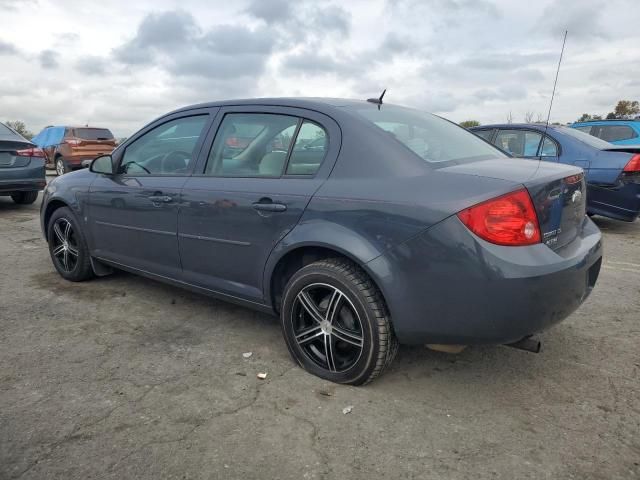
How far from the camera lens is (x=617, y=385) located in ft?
9.05

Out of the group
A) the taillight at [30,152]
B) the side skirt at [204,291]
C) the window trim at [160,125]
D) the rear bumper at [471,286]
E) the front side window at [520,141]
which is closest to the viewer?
the rear bumper at [471,286]

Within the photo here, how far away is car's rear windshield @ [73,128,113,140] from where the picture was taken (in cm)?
1644

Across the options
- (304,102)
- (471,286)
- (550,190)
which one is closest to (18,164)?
(304,102)

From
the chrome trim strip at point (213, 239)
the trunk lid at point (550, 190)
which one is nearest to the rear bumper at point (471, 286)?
the trunk lid at point (550, 190)

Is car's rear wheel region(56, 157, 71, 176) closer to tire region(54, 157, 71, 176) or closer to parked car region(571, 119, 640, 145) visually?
tire region(54, 157, 71, 176)

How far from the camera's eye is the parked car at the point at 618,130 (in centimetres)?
1015

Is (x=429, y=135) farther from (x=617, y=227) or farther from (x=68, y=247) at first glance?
(x=617, y=227)

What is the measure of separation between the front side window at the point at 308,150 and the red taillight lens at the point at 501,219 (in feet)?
3.07

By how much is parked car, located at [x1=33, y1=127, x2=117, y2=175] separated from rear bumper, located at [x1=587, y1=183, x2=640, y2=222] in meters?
14.1

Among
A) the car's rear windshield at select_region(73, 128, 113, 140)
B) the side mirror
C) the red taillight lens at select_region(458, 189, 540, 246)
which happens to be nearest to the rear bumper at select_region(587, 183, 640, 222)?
the red taillight lens at select_region(458, 189, 540, 246)

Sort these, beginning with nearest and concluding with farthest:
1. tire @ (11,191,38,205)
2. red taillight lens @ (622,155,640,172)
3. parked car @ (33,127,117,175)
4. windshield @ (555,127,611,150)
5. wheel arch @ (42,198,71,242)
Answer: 1. wheel arch @ (42,198,71,242)
2. red taillight lens @ (622,155,640,172)
3. windshield @ (555,127,611,150)
4. tire @ (11,191,38,205)
5. parked car @ (33,127,117,175)

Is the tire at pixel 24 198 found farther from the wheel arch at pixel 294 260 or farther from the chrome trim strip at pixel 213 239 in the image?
the wheel arch at pixel 294 260

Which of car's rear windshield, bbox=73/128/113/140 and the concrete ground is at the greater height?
car's rear windshield, bbox=73/128/113/140

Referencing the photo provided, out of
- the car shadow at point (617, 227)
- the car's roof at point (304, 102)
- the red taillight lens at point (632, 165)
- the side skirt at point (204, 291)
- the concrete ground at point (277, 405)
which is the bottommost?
the concrete ground at point (277, 405)
